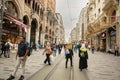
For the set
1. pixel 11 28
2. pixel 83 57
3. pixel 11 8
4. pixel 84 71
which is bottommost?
pixel 84 71

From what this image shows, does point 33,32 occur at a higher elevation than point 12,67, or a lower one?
higher

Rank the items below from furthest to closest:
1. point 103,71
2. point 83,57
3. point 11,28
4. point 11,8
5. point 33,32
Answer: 1. point 33,32
2. point 11,28
3. point 11,8
4. point 83,57
5. point 103,71

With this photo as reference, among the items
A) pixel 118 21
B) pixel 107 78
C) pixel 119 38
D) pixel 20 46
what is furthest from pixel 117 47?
pixel 20 46

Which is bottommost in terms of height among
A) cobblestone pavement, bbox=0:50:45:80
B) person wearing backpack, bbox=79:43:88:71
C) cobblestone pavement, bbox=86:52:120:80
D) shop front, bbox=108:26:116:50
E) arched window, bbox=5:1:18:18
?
cobblestone pavement, bbox=86:52:120:80

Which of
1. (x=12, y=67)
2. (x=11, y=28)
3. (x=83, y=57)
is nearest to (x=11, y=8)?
(x=11, y=28)

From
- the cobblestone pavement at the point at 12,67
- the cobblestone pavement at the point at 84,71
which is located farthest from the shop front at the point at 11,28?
the cobblestone pavement at the point at 84,71

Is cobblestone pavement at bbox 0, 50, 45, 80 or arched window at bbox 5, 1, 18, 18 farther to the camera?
arched window at bbox 5, 1, 18, 18

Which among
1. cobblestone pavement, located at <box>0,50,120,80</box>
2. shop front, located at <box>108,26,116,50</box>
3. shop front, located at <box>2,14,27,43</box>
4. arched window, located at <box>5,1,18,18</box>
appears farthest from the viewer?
shop front, located at <box>108,26,116,50</box>

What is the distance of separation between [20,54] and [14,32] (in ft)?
62.3

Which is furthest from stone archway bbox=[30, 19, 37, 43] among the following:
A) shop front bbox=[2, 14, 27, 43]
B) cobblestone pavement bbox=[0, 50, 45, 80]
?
cobblestone pavement bbox=[0, 50, 45, 80]

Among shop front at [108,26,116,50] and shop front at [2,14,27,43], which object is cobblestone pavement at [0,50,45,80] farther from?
shop front at [108,26,116,50]

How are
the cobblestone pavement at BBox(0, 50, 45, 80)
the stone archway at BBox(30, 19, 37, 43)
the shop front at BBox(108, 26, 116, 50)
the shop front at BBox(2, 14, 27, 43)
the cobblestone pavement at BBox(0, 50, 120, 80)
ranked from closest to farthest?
the cobblestone pavement at BBox(0, 50, 45, 80) → the cobblestone pavement at BBox(0, 50, 120, 80) → the shop front at BBox(2, 14, 27, 43) → the shop front at BBox(108, 26, 116, 50) → the stone archway at BBox(30, 19, 37, 43)

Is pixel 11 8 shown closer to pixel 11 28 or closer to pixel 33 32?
pixel 11 28

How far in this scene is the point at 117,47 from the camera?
1029 inches
